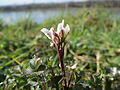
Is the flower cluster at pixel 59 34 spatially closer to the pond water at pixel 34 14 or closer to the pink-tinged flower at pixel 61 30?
the pink-tinged flower at pixel 61 30

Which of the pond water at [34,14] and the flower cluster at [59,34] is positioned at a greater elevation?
the flower cluster at [59,34]

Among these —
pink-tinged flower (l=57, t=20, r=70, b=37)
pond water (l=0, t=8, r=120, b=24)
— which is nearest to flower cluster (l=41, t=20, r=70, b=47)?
pink-tinged flower (l=57, t=20, r=70, b=37)

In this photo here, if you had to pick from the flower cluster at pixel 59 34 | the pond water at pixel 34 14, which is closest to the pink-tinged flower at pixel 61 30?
the flower cluster at pixel 59 34

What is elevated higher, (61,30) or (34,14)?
(61,30)

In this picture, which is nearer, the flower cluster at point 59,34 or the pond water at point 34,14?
the flower cluster at point 59,34

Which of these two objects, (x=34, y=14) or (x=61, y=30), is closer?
(x=61, y=30)

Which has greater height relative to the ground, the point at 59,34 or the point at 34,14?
the point at 59,34

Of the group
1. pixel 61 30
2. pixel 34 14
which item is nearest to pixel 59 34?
pixel 61 30

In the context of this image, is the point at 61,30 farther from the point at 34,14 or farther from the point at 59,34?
the point at 34,14

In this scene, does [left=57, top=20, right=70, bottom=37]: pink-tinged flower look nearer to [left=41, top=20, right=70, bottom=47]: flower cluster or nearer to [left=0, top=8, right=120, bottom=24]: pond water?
[left=41, top=20, right=70, bottom=47]: flower cluster

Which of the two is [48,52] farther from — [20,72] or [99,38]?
[20,72]

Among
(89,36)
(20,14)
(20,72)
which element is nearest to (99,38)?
(89,36)
